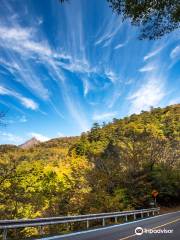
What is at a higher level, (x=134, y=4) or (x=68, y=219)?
(x=134, y=4)

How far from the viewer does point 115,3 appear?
13.0m

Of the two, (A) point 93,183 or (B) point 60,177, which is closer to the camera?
(A) point 93,183

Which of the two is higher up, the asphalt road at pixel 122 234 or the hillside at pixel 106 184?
the hillside at pixel 106 184

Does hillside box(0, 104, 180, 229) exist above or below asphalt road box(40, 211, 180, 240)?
above

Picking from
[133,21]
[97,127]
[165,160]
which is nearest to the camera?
[133,21]

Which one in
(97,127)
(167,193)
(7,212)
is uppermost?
(97,127)

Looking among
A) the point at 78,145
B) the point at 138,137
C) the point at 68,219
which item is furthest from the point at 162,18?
the point at 78,145

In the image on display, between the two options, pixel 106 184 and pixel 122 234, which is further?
pixel 106 184

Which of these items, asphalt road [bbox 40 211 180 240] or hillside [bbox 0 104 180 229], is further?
hillside [bbox 0 104 180 229]

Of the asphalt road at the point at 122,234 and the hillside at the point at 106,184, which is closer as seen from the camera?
the asphalt road at the point at 122,234

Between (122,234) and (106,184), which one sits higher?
(106,184)

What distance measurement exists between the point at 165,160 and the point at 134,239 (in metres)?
58.5

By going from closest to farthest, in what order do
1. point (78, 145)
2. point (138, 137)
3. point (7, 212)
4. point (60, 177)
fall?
point (7, 212)
point (138, 137)
point (60, 177)
point (78, 145)

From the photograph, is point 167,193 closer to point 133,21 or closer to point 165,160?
point 165,160
